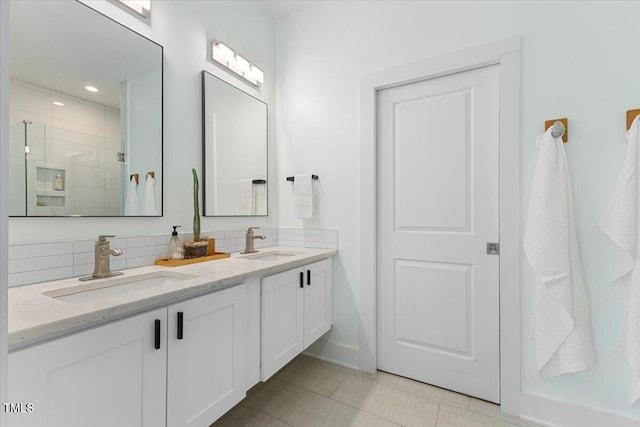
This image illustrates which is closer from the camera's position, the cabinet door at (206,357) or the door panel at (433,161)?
the cabinet door at (206,357)

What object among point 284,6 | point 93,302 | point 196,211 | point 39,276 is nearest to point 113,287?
point 39,276

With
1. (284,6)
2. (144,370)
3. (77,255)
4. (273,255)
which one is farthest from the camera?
(284,6)

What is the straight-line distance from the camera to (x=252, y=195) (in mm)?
2176

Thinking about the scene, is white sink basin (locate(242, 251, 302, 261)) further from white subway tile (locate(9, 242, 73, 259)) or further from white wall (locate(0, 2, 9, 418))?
white wall (locate(0, 2, 9, 418))


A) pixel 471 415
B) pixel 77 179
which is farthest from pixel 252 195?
pixel 471 415

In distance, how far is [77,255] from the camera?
123cm

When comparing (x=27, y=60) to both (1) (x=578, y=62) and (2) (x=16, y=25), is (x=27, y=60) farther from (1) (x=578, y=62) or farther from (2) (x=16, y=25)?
→ (1) (x=578, y=62)

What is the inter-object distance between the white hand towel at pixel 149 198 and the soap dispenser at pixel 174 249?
0.49 feet

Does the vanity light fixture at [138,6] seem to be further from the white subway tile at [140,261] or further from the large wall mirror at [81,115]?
the white subway tile at [140,261]

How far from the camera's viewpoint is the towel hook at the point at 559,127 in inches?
56.2

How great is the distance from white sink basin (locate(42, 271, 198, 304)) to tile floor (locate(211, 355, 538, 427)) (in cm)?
81

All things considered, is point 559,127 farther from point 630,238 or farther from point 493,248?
point 493,248

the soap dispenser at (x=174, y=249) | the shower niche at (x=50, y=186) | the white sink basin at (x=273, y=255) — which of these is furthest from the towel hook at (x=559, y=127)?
the shower niche at (x=50, y=186)

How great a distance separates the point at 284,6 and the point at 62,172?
1.95 m
